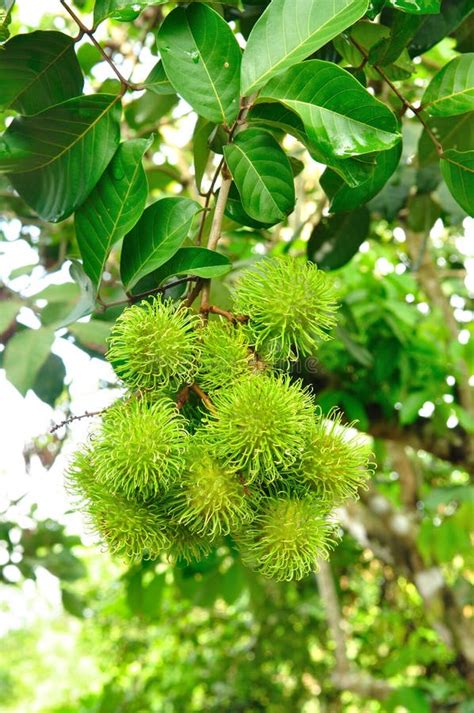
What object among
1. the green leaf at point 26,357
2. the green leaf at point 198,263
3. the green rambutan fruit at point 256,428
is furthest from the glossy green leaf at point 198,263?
the green leaf at point 26,357

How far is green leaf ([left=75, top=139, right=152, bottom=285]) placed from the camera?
34.6 inches

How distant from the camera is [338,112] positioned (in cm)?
78

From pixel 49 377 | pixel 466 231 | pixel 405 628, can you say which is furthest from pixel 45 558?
pixel 405 628

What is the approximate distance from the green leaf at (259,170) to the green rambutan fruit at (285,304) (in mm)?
76

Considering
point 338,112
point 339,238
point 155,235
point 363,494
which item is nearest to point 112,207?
point 155,235

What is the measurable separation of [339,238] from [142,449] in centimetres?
83

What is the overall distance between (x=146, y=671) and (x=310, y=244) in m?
2.92

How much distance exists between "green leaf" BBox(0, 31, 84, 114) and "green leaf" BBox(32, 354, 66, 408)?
534mm

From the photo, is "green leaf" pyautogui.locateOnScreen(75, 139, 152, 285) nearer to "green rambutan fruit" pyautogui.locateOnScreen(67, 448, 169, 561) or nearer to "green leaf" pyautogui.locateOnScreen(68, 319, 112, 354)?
"green rambutan fruit" pyautogui.locateOnScreen(67, 448, 169, 561)

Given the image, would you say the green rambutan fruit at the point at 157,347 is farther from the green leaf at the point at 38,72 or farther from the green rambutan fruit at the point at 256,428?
the green leaf at the point at 38,72

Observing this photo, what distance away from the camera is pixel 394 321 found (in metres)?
2.12

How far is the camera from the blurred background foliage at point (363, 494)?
1548mm

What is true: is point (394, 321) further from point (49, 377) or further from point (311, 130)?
point (311, 130)

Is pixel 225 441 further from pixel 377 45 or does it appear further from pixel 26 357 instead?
pixel 26 357
